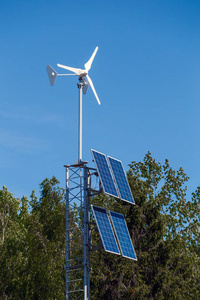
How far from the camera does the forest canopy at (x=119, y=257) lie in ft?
128

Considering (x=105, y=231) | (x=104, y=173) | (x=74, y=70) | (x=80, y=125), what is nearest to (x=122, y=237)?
(x=105, y=231)

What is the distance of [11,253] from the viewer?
1987 inches

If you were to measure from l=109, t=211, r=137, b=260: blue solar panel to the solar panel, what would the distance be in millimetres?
590

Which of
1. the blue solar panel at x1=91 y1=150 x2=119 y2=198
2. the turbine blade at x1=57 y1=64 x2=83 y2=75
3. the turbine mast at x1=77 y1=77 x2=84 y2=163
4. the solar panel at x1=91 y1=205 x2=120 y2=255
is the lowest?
the solar panel at x1=91 y1=205 x2=120 y2=255

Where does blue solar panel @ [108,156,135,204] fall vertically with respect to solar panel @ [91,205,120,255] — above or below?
Result: above

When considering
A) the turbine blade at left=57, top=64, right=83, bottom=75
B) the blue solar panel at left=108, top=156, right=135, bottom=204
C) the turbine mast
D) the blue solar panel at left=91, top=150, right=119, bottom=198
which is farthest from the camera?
the turbine blade at left=57, top=64, right=83, bottom=75

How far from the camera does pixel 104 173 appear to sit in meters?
29.3

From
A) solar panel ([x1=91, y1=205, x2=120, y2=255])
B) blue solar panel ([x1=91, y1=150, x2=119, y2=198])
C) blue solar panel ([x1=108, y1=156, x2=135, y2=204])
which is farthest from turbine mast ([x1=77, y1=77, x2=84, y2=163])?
solar panel ([x1=91, y1=205, x2=120, y2=255])

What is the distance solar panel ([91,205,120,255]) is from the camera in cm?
2746

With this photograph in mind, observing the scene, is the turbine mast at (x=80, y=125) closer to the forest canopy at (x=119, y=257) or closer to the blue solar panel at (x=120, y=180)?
the blue solar panel at (x=120, y=180)

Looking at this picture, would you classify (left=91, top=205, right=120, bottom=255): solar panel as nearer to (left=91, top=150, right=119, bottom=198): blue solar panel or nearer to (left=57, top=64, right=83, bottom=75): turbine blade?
(left=91, top=150, right=119, bottom=198): blue solar panel

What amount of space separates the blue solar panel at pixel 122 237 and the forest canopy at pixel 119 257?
9.80m

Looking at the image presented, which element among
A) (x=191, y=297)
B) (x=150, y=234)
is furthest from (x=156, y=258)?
(x=191, y=297)

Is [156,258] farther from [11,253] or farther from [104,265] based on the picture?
[11,253]
